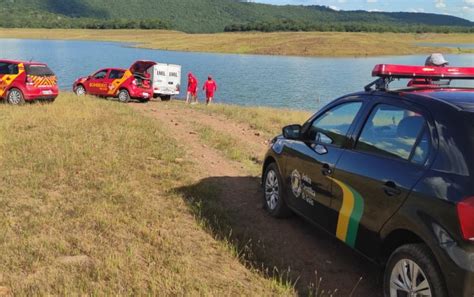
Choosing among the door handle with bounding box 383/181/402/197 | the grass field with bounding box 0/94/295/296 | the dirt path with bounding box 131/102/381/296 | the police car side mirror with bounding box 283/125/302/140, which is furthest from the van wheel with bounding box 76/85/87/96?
the door handle with bounding box 383/181/402/197

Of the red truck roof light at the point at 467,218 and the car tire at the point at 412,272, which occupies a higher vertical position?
the red truck roof light at the point at 467,218

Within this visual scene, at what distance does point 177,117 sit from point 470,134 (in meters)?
12.5

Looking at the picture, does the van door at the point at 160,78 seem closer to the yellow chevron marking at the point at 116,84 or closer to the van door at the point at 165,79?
the van door at the point at 165,79

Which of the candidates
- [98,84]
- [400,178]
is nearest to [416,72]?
[400,178]

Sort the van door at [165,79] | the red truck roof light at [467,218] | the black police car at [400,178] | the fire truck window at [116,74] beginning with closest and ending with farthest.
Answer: the red truck roof light at [467,218] < the black police car at [400,178] < the fire truck window at [116,74] < the van door at [165,79]

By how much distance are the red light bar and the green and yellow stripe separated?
1.26m

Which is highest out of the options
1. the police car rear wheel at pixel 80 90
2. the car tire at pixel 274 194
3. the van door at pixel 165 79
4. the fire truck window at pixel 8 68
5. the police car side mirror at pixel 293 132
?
the police car side mirror at pixel 293 132

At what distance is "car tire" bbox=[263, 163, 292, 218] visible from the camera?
248 inches

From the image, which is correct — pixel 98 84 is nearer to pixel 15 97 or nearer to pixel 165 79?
pixel 165 79

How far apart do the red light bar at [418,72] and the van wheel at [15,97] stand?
1442 centimetres

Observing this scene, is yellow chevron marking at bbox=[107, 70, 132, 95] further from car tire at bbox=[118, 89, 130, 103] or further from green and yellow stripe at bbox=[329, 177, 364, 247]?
green and yellow stripe at bbox=[329, 177, 364, 247]

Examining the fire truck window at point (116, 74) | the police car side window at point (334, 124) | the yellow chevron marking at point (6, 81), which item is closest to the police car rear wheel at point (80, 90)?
the fire truck window at point (116, 74)

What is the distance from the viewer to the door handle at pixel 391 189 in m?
3.98

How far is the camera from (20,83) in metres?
17.1
